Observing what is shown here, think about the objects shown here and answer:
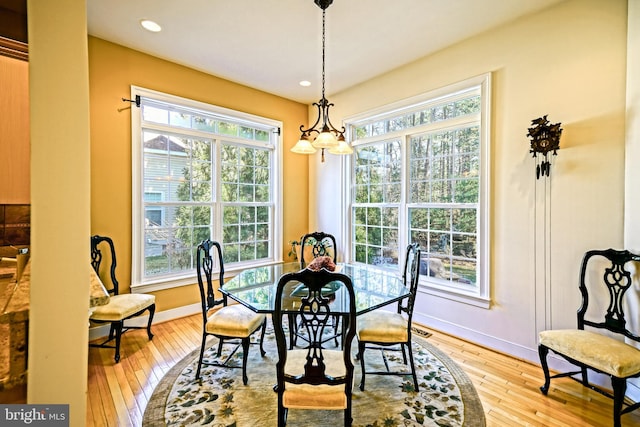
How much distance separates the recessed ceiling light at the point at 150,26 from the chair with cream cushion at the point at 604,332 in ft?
14.3

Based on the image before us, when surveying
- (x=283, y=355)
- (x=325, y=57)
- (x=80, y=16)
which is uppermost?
(x=325, y=57)

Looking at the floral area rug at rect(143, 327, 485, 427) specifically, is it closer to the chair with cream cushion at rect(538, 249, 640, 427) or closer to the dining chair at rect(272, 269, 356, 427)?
the dining chair at rect(272, 269, 356, 427)

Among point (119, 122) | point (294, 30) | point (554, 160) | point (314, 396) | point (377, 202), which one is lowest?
point (314, 396)

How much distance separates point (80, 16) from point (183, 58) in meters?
2.98

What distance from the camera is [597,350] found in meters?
1.88

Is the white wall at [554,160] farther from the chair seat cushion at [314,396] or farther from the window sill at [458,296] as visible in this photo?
the chair seat cushion at [314,396]

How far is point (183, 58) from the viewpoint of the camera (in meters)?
3.44

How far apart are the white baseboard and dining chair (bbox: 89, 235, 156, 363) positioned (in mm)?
118

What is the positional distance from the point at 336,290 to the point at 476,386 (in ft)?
4.42

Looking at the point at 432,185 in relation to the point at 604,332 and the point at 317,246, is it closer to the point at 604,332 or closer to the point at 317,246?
the point at 317,246

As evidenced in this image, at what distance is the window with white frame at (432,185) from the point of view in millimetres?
3043

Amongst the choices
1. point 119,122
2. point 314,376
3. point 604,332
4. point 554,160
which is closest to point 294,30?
point 119,122

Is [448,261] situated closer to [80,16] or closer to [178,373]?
[178,373]

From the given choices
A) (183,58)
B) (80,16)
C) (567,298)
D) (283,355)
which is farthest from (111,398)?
(567,298)
